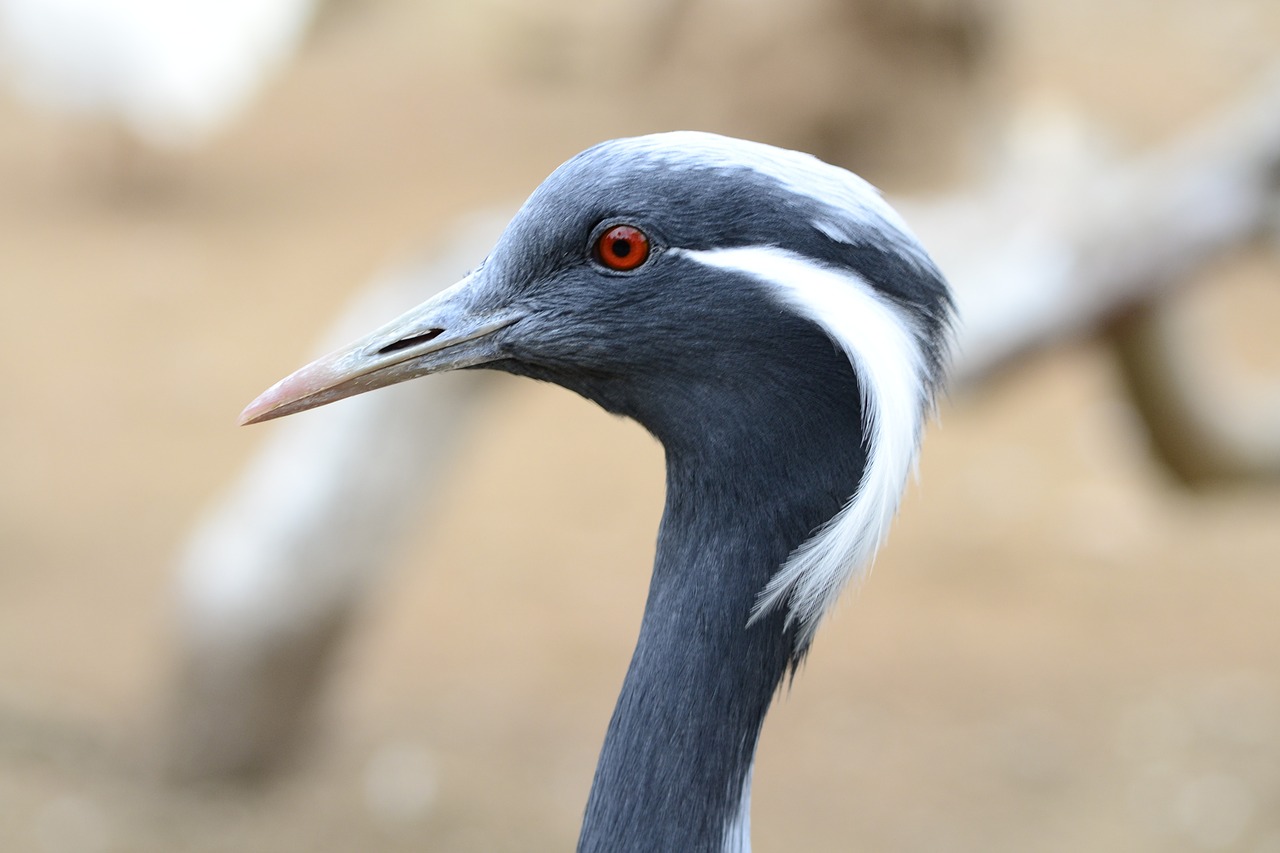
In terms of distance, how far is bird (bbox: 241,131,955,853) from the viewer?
2129 millimetres

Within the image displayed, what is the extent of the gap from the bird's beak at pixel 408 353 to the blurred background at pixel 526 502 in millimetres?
1013

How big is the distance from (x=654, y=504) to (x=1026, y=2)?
11009 mm

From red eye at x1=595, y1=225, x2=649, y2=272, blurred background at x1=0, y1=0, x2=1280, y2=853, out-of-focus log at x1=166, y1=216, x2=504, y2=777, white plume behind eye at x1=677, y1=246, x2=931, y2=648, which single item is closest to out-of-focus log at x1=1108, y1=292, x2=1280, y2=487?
blurred background at x1=0, y1=0, x2=1280, y2=853

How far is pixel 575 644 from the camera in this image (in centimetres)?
723

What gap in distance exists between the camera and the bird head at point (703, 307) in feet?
6.96

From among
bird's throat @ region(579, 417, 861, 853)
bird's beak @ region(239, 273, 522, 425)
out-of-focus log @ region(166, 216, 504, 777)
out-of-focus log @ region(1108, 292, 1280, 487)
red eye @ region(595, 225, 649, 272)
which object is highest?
out-of-focus log @ region(1108, 292, 1280, 487)

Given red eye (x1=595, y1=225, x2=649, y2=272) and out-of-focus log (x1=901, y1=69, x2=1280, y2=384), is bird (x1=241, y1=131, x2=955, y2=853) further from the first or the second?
out-of-focus log (x1=901, y1=69, x2=1280, y2=384)

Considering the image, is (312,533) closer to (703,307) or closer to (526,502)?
(526,502)

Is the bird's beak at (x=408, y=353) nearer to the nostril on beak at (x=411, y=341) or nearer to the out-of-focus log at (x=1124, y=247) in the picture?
the nostril on beak at (x=411, y=341)

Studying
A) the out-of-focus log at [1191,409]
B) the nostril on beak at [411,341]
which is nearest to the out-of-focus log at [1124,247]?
the out-of-focus log at [1191,409]

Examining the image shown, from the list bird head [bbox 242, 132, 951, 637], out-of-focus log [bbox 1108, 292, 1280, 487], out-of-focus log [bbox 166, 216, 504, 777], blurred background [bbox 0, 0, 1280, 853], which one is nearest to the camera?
bird head [bbox 242, 132, 951, 637]

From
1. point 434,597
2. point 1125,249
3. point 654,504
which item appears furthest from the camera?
point 654,504

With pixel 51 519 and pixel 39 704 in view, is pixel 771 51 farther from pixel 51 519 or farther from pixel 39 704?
pixel 39 704

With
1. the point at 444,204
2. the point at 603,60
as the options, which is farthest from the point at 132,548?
the point at 603,60
